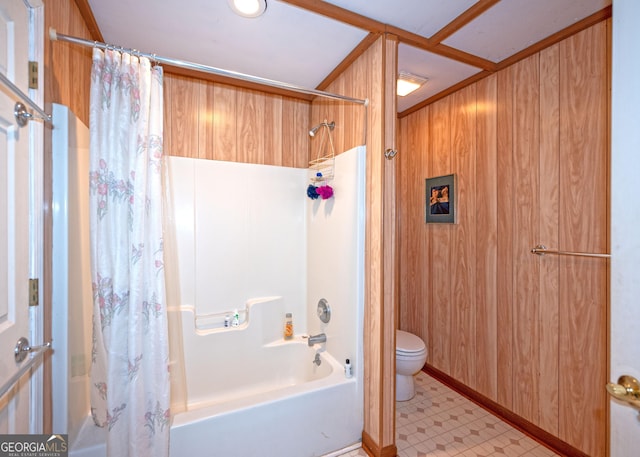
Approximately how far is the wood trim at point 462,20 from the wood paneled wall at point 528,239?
605 millimetres

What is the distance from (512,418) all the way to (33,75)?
3.07 meters

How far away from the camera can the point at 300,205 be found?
2.47 m

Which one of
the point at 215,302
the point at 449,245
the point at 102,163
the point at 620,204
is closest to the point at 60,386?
the point at 102,163

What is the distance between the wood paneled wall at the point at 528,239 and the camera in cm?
153

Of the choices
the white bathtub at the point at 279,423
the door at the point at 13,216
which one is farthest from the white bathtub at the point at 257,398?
the door at the point at 13,216

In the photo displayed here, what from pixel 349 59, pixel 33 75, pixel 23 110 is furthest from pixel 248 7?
pixel 23 110

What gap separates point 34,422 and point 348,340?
143 cm

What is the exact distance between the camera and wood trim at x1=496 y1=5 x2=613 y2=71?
57.6 inches

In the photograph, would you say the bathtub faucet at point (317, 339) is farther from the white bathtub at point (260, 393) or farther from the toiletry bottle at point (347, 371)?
the toiletry bottle at point (347, 371)

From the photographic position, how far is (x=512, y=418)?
1920 millimetres

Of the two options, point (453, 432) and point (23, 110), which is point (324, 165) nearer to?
point (23, 110)

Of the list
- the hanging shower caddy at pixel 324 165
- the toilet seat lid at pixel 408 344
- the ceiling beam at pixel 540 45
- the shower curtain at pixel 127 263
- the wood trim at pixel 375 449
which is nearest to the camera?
the shower curtain at pixel 127 263

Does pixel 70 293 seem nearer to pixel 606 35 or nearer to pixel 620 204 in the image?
pixel 620 204

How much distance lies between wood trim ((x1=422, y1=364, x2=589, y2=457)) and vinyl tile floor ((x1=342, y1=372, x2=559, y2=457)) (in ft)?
0.12
